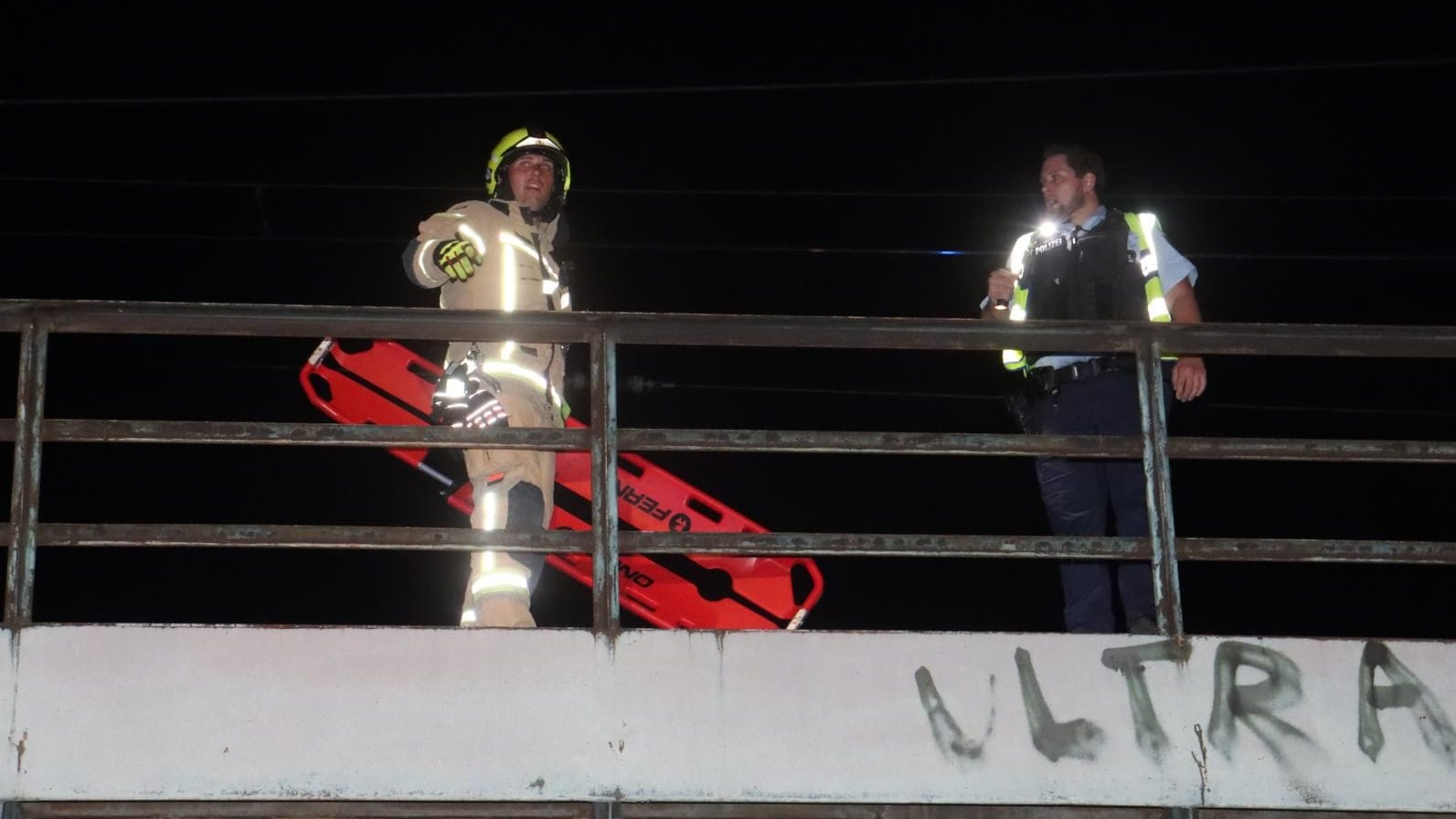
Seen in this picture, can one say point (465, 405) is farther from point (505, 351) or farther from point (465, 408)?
point (505, 351)

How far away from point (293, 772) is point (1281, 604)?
1836 centimetres

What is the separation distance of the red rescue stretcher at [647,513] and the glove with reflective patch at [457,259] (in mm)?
2548

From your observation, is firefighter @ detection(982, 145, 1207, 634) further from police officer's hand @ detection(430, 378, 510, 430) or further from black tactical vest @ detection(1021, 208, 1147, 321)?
police officer's hand @ detection(430, 378, 510, 430)

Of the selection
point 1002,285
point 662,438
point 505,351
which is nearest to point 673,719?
point 662,438

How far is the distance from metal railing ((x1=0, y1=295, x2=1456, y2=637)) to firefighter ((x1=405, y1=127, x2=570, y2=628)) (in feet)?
1.39

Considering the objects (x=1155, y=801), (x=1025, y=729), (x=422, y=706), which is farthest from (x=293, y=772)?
(x=1155, y=801)

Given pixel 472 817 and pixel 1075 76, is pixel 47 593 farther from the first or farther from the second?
pixel 472 817

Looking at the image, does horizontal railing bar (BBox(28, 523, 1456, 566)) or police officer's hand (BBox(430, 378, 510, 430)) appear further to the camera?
police officer's hand (BBox(430, 378, 510, 430))

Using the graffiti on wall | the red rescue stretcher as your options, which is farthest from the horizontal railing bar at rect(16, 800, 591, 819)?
the red rescue stretcher

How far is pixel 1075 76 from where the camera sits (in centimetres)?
2136

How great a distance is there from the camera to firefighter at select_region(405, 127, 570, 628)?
7.04m

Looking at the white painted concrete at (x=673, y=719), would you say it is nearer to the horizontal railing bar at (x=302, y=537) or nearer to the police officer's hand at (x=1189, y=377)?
the horizontal railing bar at (x=302, y=537)

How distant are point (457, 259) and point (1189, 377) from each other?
2612 millimetres

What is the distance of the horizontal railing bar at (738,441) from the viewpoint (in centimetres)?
609
